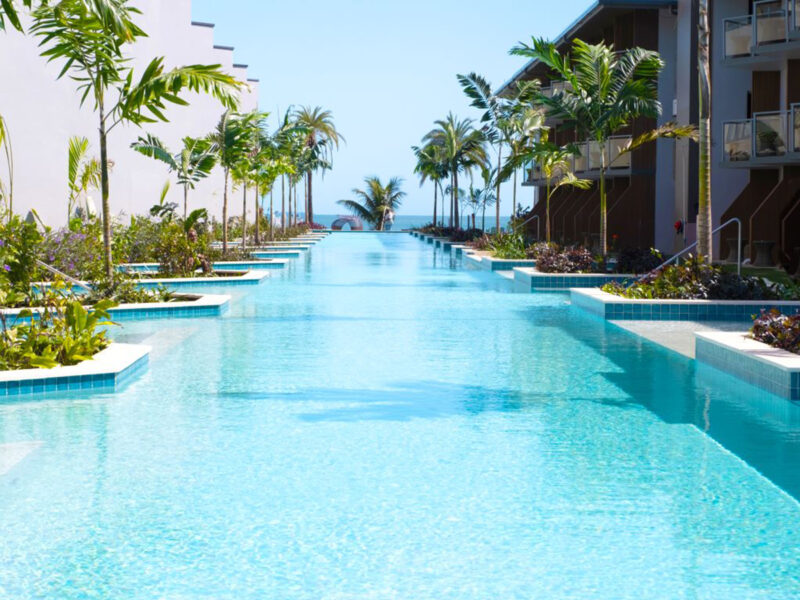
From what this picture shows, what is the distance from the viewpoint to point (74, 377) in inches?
363

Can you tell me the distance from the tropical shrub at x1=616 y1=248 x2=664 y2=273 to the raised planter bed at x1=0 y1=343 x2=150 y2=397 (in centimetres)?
1245

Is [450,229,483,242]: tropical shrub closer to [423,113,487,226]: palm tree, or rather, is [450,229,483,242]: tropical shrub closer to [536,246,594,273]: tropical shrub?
[423,113,487,226]: palm tree

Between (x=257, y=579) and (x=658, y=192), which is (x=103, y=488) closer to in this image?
(x=257, y=579)

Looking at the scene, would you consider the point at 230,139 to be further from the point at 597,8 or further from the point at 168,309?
the point at 597,8

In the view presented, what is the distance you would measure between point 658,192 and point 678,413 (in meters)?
25.0

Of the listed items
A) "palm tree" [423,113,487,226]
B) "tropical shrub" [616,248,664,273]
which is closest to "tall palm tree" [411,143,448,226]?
"palm tree" [423,113,487,226]

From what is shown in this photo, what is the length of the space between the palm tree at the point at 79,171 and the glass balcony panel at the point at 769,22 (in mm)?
16039

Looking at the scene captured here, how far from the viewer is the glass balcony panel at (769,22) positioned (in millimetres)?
24453

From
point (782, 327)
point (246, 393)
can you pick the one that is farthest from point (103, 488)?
point (782, 327)

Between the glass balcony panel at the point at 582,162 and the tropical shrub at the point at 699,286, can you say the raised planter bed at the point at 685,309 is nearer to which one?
the tropical shrub at the point at 699,286

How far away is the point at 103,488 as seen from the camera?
620 cm

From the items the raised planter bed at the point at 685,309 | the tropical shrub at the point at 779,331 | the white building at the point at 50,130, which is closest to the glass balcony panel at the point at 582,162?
the white building at the point at 50,130

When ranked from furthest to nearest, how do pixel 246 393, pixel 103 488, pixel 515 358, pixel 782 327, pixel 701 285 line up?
pixel 701 285 → pixel 515 358 → pixel 782 327 → pixel 246 393 → pixel 103 488

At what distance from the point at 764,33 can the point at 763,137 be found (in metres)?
2.58
